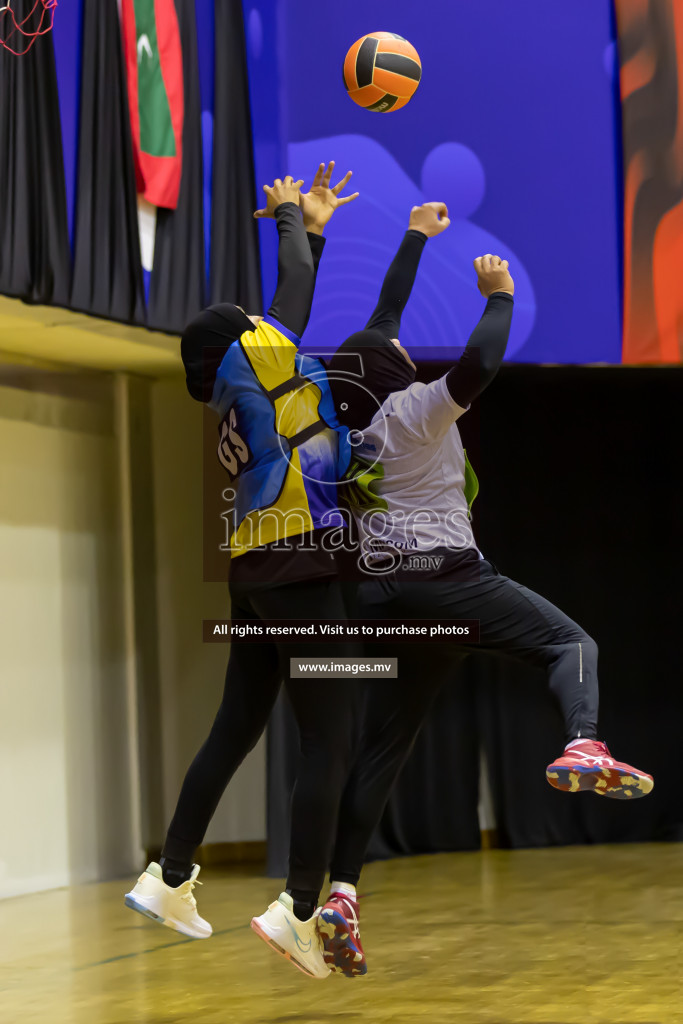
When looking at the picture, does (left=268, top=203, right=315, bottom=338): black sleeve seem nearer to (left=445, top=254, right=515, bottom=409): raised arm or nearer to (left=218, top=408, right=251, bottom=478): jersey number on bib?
(left=218, top=408, right=251, bottom=478): jersey number on bib

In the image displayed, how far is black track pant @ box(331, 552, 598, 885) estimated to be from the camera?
2.63 meters

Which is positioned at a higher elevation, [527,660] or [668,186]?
[668,186]

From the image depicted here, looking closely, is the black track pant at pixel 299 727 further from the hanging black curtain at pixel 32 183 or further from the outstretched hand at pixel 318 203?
the hanging black curtain at pixel 32 183

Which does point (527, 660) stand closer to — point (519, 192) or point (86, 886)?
point (519, 192)

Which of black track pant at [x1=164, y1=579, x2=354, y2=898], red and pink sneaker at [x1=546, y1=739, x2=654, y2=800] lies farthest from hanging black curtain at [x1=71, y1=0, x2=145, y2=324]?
red and pink sneaker at [x1=546, y1=739, x2=654, y2=800]

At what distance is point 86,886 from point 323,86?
3.86m

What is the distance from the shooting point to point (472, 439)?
238 inches

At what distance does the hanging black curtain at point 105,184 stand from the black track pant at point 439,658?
211cm

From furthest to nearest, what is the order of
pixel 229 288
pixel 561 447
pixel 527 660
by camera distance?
pixel 561 447 → pixel 229 288 → pixel 527 660

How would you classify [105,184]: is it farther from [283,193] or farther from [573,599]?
[573,599]

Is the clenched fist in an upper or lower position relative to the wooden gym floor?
upper

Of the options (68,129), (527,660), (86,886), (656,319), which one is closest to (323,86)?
(68,129)

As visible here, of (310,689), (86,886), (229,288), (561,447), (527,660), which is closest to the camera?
(310,689)

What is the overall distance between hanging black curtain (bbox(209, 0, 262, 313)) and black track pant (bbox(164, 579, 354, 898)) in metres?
2.61
